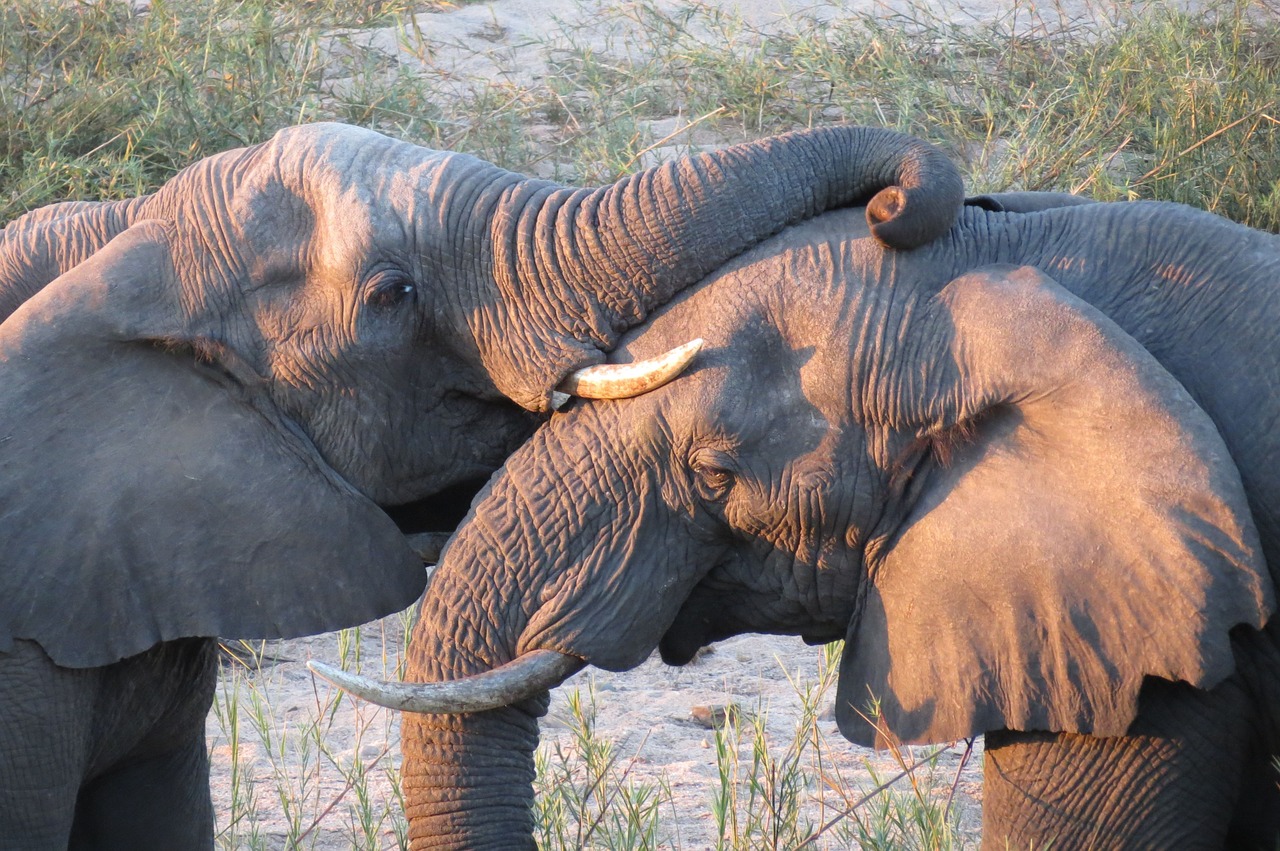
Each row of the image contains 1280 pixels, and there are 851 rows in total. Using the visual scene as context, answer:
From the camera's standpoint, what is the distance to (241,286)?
2.98 meters

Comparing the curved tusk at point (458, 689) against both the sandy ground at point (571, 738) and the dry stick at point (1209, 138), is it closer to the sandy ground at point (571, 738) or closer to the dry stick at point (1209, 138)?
the sandy ground at point (571, 738)

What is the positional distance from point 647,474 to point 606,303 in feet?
0.88

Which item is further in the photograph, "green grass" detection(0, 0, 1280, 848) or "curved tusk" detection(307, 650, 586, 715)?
"green grass" detection(0, 0, 1280, 848)

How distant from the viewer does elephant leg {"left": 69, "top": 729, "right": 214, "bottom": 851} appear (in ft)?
11.1

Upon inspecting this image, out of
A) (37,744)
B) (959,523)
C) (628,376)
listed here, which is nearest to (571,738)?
(37,744)

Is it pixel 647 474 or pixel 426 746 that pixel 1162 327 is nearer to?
pixel 647 474

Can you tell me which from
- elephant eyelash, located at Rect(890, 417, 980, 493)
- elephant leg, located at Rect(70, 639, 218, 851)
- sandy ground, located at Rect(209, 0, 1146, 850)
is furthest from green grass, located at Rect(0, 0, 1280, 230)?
elephant eyelash, located at Rect(890, 417, 980, 493)

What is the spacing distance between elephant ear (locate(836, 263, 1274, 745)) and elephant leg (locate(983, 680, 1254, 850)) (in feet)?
0.26

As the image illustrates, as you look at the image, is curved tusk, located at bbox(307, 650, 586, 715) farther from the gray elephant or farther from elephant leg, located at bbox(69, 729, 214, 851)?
elephant leg, located at bbox(69, 729, 214, 851)

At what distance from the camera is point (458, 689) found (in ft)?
9.31

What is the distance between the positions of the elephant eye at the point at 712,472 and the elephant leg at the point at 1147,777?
0.58 m

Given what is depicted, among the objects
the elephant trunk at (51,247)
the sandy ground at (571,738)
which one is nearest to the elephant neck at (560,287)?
the elephant trunk at (51,247)

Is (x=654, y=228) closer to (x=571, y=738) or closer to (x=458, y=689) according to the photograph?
(x=458, y=689)

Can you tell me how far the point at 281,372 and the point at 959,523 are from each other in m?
1.07
